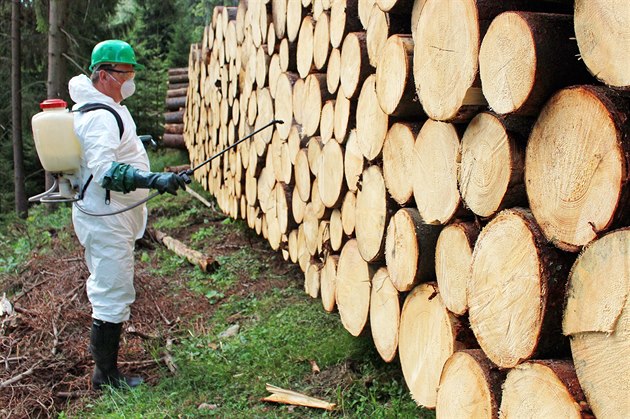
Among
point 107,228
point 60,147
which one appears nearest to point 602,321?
point 107,228

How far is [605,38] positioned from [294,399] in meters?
2.51

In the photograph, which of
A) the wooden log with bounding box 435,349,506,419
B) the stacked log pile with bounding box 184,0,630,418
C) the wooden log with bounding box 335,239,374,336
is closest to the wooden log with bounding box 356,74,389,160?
the stacked log pile with bounding box 184,0,630,418

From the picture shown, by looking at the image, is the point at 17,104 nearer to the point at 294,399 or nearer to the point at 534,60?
the point at 294,399

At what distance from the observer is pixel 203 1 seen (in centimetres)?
2069

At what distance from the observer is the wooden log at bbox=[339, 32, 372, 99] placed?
3.12m

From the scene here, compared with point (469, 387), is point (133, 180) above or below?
above

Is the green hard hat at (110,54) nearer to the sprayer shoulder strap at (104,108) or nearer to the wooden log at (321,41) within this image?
Answer: the sprayer shoulder strap at (104,108)

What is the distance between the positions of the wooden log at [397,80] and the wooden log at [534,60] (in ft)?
2.47

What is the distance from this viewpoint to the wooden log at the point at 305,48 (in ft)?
13.2

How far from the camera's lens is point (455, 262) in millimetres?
2207

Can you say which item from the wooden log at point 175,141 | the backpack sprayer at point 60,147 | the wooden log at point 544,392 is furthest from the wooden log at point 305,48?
the wooden log at point 175,141

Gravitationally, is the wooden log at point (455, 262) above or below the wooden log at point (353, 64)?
below

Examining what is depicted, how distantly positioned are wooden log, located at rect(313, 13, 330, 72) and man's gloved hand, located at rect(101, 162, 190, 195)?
1.22 meters

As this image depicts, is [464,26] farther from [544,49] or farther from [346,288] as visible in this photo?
[346,288]
